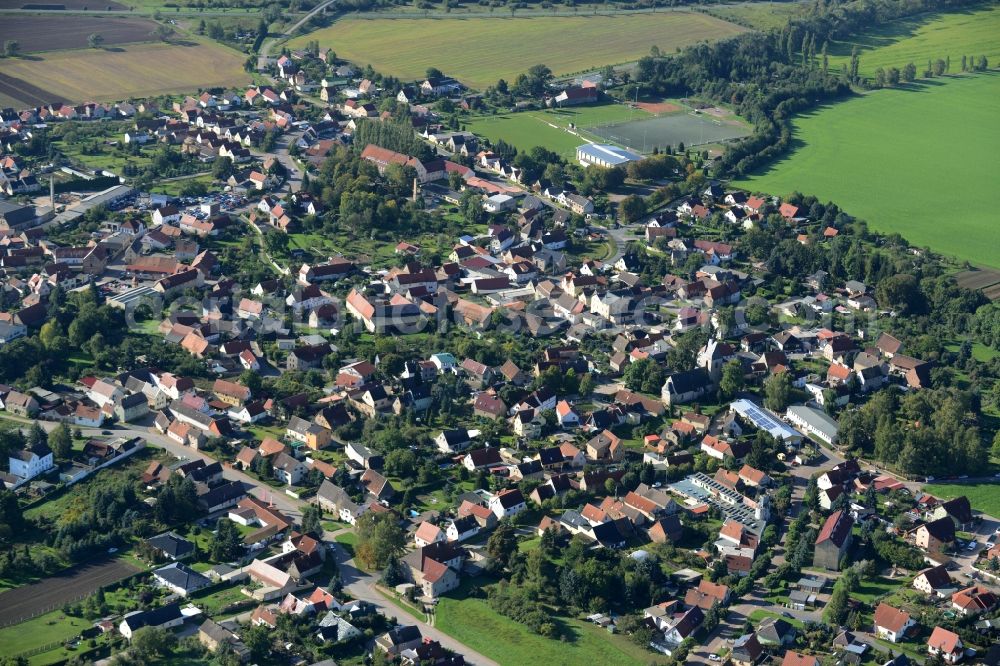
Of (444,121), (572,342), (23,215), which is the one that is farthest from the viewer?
(444,121)

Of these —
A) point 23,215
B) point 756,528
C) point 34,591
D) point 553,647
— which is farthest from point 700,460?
point 23,215

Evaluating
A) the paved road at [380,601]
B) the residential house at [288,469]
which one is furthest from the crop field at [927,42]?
the paved road at [380,601]

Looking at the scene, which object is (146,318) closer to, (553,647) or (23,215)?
(23,215)

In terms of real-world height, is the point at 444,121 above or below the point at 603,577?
above

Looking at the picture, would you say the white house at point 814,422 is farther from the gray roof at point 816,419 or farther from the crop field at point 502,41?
the crop field at point 502,41

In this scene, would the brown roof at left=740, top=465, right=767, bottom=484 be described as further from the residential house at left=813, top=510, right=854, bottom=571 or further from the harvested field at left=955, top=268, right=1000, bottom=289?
the harvested field at left=955, top=268, right=1000, bottom=289

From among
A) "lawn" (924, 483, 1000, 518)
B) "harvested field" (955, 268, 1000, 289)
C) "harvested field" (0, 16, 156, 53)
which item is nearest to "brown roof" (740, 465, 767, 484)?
"lawn" (924, 483, 1000, 518)

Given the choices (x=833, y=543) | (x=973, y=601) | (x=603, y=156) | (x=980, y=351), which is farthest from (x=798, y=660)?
(x=603, y=156)
